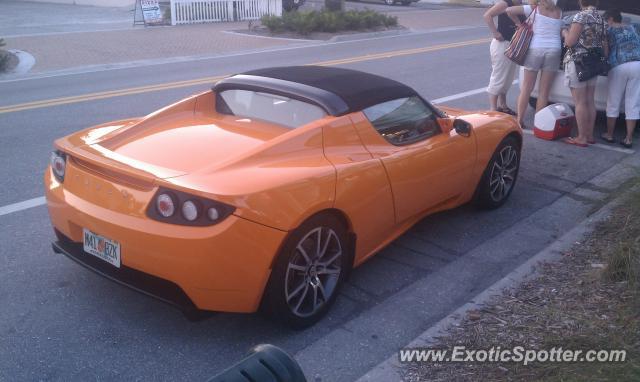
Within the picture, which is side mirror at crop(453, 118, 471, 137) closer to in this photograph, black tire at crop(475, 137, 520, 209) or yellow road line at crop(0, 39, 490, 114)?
black tire at crop(475, 137, 520, 209)

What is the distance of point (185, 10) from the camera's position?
904 inches

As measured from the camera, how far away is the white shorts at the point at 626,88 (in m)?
8.00

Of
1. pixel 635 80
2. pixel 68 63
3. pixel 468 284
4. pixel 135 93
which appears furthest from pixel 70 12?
pixel 468 284

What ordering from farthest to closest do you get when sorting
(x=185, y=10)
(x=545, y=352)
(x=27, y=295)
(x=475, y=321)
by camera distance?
(x=185, y=10) → (x=27, y=295) → (x=475, y=321) → (x=545, y=352)

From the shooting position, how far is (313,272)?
4012mm

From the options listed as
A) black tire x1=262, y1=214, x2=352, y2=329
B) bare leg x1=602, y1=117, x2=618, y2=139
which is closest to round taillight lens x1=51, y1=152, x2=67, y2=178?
black tire x1=262, y1=214, x2=352, y2=329

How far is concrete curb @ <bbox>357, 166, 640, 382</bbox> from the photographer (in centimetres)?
350

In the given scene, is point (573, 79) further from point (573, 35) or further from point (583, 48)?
point (573, 35)

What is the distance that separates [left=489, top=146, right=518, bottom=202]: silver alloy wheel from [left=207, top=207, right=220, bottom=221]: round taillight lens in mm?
3047

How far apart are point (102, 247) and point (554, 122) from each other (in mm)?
6381

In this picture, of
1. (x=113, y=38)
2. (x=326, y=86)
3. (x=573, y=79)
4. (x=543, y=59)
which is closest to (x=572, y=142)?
(x=573, y=79)

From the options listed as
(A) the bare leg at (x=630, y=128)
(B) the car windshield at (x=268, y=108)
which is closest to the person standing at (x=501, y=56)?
(A) the bare leg at (x=630, y=128)

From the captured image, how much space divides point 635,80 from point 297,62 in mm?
8723

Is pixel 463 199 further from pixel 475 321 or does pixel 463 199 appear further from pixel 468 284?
pixel 475 321
